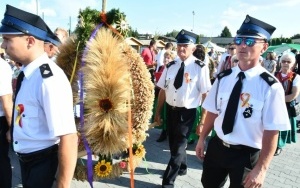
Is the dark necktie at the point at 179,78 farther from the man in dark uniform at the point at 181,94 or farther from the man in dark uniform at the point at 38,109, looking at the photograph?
the man in dark uniform at the point at 38,109

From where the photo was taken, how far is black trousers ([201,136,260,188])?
2.46 metres

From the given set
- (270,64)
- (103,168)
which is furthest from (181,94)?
(270,64)

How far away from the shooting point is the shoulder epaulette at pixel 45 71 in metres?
1.97

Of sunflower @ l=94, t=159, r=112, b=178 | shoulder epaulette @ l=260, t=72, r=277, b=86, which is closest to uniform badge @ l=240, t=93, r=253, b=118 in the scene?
shoulder epaulette @ l=260, t=72, r=277, b=86

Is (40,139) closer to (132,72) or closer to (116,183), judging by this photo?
(132,72)

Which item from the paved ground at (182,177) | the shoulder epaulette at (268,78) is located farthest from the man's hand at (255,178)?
the paved ground at (182,177)

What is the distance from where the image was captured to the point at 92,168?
303cm

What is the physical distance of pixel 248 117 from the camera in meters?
2.44

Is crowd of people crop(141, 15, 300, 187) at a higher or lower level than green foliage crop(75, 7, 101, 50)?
lower

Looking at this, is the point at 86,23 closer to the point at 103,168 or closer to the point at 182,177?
the point at 103,168

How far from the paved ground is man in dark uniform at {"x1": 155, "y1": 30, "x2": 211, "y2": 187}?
1.35 ft

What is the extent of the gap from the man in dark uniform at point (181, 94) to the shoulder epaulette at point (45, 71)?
2.35 meters

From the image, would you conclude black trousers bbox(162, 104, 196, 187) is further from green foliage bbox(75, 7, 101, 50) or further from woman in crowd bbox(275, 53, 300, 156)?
woman in crowd bbox(275, 53, 300, 156)

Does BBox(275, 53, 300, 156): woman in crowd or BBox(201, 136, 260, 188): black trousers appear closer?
BBox(201, 136, 260, 188): black trousers
